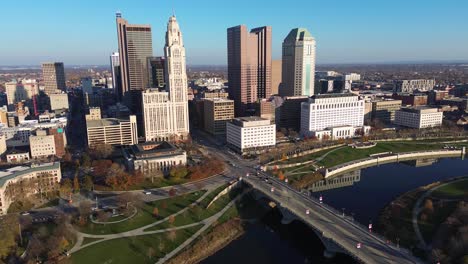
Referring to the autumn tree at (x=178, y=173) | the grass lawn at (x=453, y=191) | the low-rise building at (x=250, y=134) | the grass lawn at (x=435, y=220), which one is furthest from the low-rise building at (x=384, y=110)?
the autumn tree at (x=178, y=173)

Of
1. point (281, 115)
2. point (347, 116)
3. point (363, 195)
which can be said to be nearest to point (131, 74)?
point (281, 115)

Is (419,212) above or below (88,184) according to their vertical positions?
below

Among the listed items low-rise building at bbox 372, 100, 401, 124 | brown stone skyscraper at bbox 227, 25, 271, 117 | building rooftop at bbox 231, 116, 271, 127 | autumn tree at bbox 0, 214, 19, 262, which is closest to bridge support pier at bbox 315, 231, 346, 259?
autumn tree at bbox 0, 214, 19, 262

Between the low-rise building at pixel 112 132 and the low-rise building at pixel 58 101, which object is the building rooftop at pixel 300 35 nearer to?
the low-rise building at pixel 112 132

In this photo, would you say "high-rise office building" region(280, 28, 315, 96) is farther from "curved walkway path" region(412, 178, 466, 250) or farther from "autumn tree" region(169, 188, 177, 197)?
"autumn tree" region(169, 188, 177, 197)

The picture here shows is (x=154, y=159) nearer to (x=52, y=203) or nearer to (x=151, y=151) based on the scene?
(x=151, y=151)

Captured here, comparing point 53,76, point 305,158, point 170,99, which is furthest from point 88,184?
point 53,76
